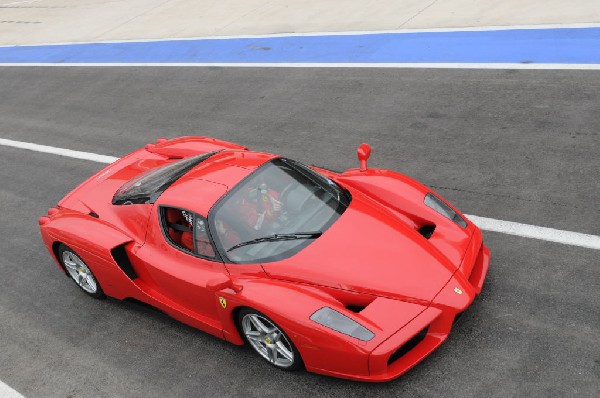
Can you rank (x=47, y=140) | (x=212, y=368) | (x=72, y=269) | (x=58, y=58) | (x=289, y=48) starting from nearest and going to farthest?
(x=212, y=368), (x=72, y=269), (x=47, y=140), (x=289, y=48), (x=58, y=58)

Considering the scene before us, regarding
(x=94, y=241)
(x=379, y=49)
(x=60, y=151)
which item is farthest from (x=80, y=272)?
(x=379, y=49)

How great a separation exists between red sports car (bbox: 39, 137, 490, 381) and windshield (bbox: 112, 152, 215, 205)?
0.02 m

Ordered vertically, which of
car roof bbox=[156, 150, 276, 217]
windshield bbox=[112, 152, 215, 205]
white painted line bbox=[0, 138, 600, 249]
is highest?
car roof bbox=[156, 150, 276, 217]

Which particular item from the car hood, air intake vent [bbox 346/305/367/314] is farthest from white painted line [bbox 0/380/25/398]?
air intake vent [bbox 346/305/367/314]

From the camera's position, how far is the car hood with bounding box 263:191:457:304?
185 inches

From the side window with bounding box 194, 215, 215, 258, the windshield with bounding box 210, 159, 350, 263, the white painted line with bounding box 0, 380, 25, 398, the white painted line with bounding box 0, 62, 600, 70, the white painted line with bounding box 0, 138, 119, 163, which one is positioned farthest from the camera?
the white painted line with bounding box 0, 138, 119, 163

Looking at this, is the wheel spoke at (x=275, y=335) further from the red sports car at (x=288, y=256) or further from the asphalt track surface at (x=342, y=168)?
the asphalt track surface at (x=342, y=168)

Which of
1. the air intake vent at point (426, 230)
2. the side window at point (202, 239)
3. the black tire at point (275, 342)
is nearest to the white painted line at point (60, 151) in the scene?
the side window at point (202, 239)

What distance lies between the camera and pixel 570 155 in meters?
7.26

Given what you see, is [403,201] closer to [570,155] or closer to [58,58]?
[570,155]

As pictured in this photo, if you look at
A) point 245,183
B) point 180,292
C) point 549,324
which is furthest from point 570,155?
point 180,292

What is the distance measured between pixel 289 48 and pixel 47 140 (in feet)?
16.6

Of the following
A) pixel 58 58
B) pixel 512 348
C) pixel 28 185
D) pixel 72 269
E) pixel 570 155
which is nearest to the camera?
pixel 512 348

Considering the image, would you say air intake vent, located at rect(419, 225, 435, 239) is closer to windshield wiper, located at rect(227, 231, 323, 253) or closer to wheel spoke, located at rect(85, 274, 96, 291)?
windshield wiper, located at rect(227, 231, 323, 253)
